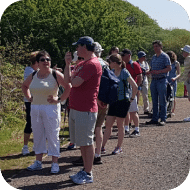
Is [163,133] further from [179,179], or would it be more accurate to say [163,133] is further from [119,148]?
[179,179]

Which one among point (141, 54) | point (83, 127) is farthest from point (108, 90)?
point (141, 54)

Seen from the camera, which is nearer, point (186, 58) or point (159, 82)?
point (186, 58)

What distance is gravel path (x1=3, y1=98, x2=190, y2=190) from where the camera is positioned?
15.1 ft

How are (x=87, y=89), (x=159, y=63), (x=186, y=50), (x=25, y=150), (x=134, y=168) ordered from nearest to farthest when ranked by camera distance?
(x=87, y=89)
(x=134, y=168)
(x=186, y=50)
(x=25, y=150)
(x=159, y=63)

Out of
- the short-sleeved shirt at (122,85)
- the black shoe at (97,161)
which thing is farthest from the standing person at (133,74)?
the black shoe at (97,161)

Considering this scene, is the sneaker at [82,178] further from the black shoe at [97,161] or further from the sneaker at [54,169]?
the black shoe at [97,161]

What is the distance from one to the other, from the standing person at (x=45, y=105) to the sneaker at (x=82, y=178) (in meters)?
0.59

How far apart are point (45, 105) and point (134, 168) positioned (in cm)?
171

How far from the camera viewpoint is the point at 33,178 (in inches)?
195

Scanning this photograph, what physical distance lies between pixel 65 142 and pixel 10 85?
1779 millimetres

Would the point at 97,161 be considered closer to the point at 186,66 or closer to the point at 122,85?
the point at 122,85

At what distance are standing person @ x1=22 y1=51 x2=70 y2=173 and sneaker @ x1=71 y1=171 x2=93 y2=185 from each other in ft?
1.94

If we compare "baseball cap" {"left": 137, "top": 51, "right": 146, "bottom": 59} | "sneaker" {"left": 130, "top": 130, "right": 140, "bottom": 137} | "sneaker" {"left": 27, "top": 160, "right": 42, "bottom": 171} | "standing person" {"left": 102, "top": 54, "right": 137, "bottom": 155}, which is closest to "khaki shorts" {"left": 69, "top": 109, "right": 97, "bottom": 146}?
"sneaker" {"left": 27, "top": 160, "right": 42, "bottom": 171}

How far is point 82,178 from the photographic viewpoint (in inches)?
184
